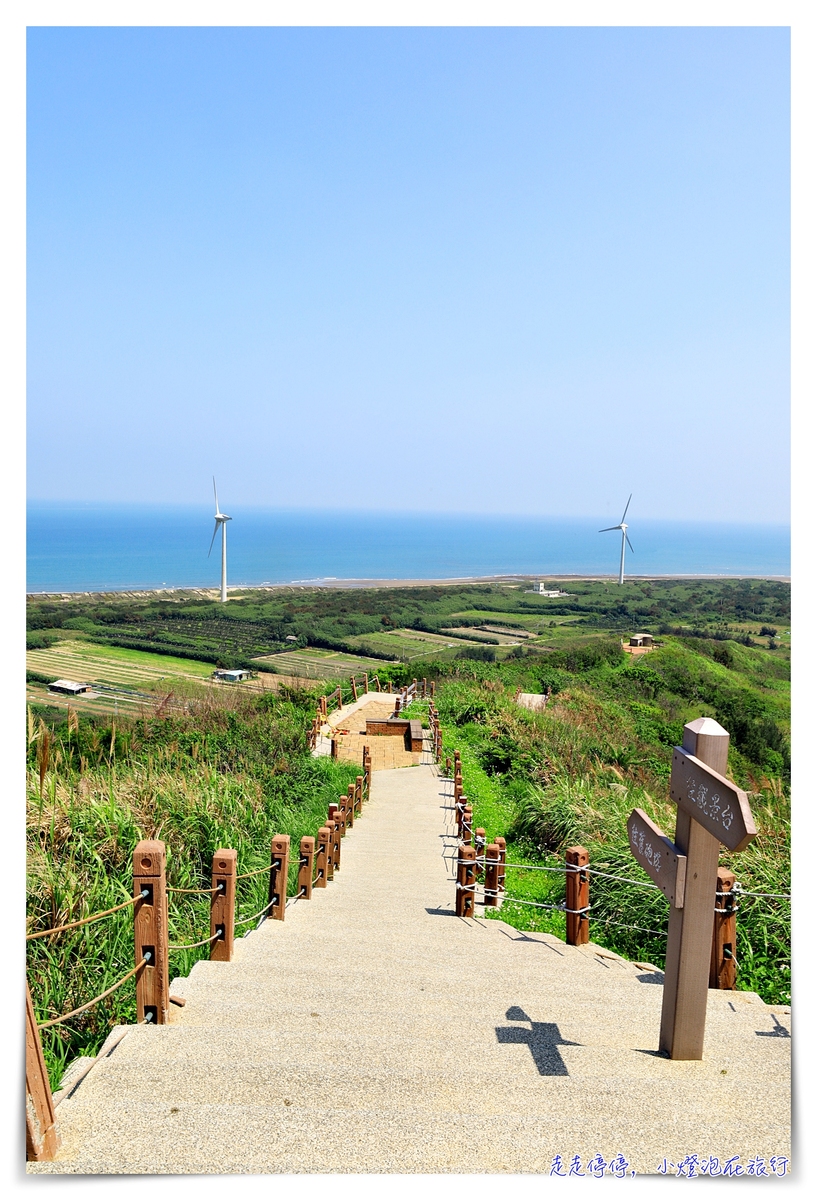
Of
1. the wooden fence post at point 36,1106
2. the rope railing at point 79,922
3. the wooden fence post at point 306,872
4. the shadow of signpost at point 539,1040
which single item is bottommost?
the wooden fence post at point 306,872

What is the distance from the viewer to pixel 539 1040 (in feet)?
11.5

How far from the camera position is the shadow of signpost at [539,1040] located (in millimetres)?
3188

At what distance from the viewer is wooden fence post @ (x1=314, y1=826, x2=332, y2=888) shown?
7.26m

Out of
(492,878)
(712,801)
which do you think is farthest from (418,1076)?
(492,878)

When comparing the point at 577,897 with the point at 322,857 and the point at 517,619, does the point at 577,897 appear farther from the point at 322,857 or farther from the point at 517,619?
the point at 517,619

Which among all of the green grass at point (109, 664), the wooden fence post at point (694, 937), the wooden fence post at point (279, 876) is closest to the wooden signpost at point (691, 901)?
the wooden fence post at point (694, 937)

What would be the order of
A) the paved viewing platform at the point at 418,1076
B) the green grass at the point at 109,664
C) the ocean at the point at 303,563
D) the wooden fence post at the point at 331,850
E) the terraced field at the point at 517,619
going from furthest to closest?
the ocean at the point at 303,563
the terraced field at the point at 517,619
the green grass at the point at 109,664
the wooden fence post at the point at 331,850
the paved viewing platform at the point at 418,1076

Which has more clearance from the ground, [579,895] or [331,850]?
[579,895]

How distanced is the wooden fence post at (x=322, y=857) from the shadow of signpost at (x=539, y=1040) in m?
3.55

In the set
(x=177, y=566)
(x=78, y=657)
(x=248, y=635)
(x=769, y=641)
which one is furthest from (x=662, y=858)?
(x=177, y=566)

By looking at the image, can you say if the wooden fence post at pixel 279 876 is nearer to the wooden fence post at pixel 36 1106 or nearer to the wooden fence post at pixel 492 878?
the wooden fence post at pixel 492 878

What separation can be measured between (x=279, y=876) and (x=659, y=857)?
10.2 ft

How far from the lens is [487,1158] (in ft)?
8.00

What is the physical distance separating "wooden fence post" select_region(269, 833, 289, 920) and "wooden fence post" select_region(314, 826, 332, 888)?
4.81 ft
